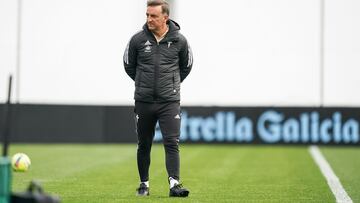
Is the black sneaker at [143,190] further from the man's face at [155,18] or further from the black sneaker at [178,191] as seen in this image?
the man's face at [155,18]

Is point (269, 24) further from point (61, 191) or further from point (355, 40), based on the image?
point (61, 191)

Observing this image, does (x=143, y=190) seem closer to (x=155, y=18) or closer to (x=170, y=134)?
(x=170, y=134)

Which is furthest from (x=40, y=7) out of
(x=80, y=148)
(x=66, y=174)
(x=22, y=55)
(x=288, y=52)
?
(x=66, y=174)

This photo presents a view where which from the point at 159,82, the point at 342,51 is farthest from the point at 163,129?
the point at 342,51

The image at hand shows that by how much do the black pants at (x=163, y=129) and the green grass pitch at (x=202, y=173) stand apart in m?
0.35

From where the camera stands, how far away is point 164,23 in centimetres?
1114

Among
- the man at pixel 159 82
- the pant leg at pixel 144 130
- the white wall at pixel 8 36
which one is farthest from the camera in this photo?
the white wall at pixel 8 36

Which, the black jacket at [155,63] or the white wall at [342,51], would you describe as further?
the white wall at [342,51]

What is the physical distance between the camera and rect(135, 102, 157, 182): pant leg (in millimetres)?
11234

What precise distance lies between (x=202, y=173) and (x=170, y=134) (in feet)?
13.0

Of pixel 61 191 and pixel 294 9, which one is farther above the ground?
pixel 294 9

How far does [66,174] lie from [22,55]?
10740 millimetres

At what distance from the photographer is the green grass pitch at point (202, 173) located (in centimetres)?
1141

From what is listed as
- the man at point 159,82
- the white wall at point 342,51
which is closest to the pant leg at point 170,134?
the man at point 159,82
